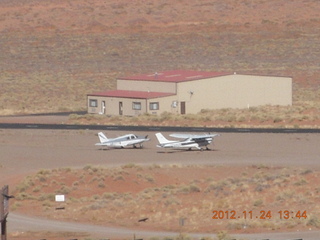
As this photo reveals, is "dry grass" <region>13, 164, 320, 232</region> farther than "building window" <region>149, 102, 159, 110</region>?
No

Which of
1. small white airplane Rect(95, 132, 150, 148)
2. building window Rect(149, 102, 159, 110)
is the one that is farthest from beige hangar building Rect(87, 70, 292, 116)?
small white airplane Rect(95, 132, 150, 148)

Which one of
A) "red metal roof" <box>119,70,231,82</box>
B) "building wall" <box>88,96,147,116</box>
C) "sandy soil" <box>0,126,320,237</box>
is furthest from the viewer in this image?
"red metal roof" <box>119,70,231,82</box>

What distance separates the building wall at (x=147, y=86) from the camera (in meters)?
97.1

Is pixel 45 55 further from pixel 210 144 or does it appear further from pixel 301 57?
pixel 210 144

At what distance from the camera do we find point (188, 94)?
97000 mm

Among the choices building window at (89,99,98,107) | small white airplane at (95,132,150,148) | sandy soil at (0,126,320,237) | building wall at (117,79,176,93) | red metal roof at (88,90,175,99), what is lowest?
sandy soil at (0,126,320,237)

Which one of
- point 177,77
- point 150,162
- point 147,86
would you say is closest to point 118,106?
point 147,86

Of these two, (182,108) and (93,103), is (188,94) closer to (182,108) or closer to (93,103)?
(182,108)
